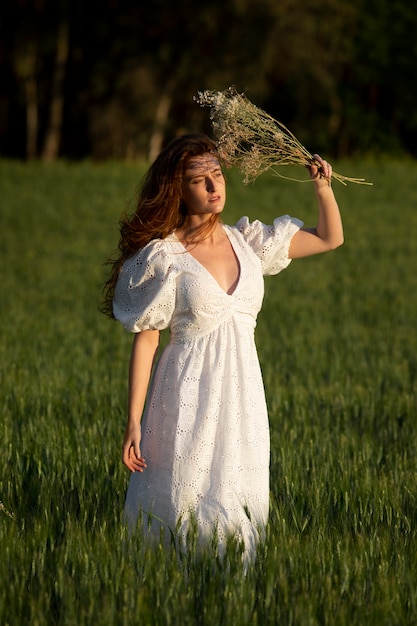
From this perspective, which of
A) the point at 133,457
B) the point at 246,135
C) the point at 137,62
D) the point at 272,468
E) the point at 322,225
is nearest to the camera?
the point at 246,135

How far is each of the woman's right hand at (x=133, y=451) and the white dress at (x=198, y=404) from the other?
35mm

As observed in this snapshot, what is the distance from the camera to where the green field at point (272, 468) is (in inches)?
132

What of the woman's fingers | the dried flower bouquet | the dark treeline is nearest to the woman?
the woman's fingers

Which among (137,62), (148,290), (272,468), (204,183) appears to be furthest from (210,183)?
(137,62)

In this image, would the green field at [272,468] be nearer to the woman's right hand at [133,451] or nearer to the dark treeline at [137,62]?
the woman's right hand at [133,451]

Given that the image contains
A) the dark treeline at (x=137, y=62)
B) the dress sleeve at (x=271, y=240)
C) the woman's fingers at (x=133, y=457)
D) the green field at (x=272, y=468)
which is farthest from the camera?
the dark treeline at (x=137, y=62)

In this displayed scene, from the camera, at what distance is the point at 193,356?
3850 millimetres

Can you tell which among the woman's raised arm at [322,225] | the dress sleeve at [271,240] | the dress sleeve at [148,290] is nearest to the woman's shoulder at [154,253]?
the dress sleeve at [148,290]

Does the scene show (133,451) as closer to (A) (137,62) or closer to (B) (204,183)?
(B) (204,183)

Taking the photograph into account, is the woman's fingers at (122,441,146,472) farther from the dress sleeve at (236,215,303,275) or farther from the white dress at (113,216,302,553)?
the dress sleeve at (236,215,303,275)

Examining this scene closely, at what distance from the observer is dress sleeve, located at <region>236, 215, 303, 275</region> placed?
4.16 m

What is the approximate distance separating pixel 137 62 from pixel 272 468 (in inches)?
1352

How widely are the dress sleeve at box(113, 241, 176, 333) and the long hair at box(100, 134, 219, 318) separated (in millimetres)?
57

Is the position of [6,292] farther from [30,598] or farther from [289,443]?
[30,598]
